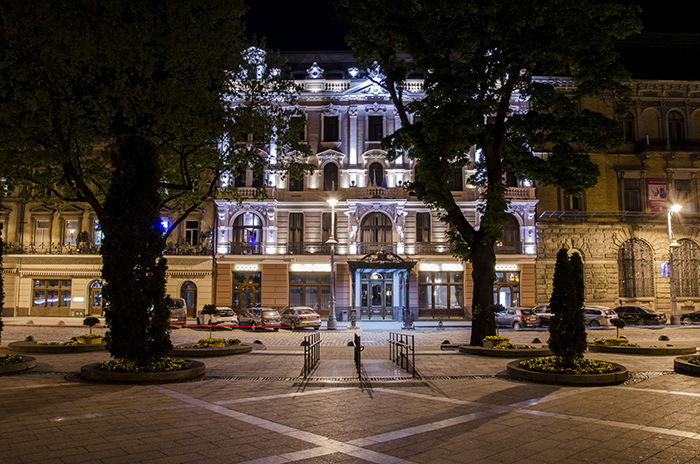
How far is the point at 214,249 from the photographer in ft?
122

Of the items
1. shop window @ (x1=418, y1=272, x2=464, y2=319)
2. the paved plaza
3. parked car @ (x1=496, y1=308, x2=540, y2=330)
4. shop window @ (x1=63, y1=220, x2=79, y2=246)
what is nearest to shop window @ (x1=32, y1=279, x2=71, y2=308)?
shop window @ (x1=63, y1=220, x2=79, y2=246)

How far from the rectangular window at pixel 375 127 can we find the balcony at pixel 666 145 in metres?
19.7

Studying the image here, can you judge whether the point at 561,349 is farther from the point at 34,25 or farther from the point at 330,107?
the point at 330,107

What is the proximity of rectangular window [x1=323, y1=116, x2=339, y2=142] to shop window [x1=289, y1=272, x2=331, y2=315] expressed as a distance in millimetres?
10592

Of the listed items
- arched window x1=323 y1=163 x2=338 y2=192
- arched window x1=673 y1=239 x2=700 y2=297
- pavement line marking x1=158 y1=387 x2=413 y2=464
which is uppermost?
arched window x1=323 y1=163 x2=338 y2=192

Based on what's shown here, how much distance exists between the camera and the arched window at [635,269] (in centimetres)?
3700

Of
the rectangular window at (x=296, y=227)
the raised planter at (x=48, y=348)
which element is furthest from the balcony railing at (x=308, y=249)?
the raised planter at (x=48, y=348)

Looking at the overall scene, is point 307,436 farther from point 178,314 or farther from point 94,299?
point 94,299

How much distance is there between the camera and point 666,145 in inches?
1468

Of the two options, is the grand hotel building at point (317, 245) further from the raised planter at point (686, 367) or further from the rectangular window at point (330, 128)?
the raised planter at point (686, 367)

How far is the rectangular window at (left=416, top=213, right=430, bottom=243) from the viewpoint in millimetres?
37531

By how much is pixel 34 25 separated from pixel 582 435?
51.3 feet

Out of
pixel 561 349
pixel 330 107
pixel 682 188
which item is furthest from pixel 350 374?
pixel 682 188

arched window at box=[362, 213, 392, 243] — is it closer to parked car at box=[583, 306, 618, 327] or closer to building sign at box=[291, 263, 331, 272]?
building sign at box=[291, 263, 331, 272]
